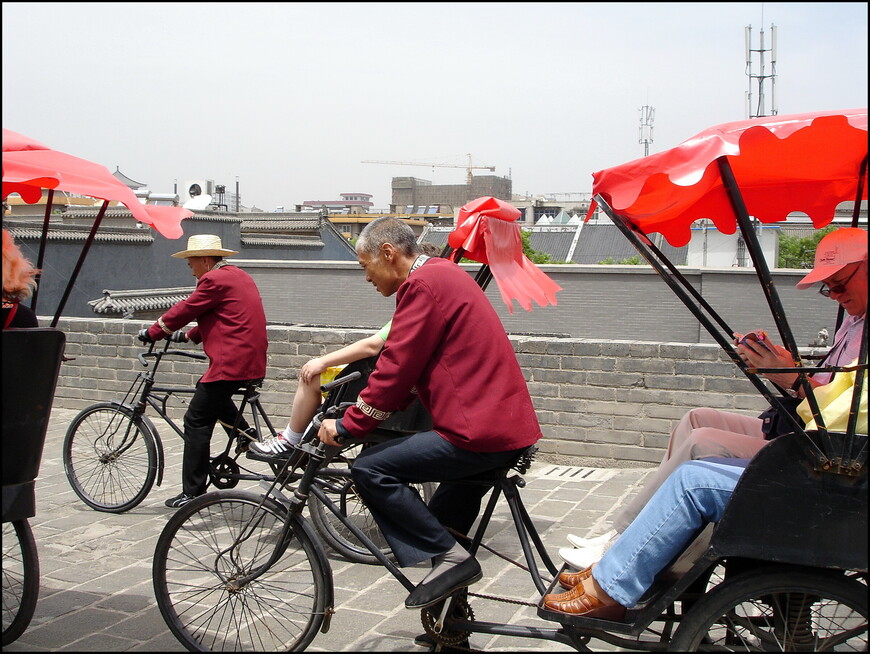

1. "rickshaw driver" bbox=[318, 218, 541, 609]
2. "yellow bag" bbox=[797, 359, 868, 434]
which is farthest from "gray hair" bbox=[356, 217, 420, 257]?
"yellow bag" bbox=[797, 359, 868, 434]

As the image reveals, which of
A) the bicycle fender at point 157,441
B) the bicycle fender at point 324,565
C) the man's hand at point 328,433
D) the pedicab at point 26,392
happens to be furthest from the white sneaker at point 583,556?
the bicycle fender at point 157,441

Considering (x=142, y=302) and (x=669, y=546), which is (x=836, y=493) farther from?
(x=142, y=302)

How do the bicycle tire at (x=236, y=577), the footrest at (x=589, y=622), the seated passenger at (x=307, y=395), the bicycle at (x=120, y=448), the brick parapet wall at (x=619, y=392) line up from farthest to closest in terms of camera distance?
the brick parapet wall at (x=619, y=392) → the bicycle at (x=120, y=448) → the seated passenger at (x=307, y=395) → the bicycle tire at (x=236, y=577) → the footrest at (x=589, y=622)

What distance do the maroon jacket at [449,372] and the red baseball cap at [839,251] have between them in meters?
1.30

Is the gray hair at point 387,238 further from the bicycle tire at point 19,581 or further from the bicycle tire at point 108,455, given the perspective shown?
the bicycle tire at point 108,455

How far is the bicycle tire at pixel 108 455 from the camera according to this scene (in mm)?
6543

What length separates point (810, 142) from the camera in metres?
3.74

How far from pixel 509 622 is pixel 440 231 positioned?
38.6 m

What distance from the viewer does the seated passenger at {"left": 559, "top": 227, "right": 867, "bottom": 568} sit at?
137 inches

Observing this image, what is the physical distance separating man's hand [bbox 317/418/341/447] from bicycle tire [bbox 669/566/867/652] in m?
1.54

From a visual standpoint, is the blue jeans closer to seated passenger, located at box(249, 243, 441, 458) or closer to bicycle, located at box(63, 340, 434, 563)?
seated passenger, located at box(249, 243, 441, 458)

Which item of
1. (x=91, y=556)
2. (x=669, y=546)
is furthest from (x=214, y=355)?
(x=669, y=546)

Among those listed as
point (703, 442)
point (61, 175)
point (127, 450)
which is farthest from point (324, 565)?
point (127, 450)

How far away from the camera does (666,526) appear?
125 inches
